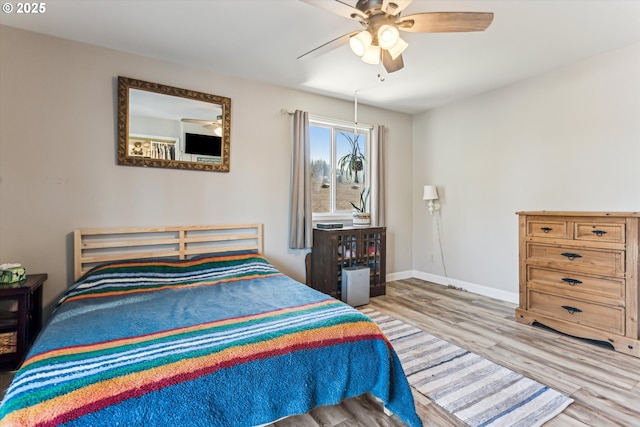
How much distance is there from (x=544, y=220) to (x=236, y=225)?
320cm

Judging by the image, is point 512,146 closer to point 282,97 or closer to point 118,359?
point 282,97

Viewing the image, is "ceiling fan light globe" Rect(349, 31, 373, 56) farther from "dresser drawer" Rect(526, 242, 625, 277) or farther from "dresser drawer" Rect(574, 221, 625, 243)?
"dresser drawer" Rect(526, 242, 625, 277)

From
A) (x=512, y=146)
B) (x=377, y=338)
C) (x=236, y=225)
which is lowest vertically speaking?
(x=377, y=338)

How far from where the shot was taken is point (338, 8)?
1.75m

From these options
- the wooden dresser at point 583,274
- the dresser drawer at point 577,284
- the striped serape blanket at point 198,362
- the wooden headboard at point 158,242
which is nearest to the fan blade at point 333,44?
the striped serape blanket at point 198,362

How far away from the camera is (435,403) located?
187 cm

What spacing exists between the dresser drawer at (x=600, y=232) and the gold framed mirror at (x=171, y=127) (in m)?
3.52

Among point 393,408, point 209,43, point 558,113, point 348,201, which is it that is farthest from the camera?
point 348,201

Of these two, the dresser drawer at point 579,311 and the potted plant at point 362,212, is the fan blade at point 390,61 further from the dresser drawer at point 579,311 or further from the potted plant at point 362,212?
the dresser drawer at point 579,311

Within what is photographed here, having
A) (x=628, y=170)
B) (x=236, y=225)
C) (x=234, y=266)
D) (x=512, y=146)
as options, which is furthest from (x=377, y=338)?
(x=512, y=146)

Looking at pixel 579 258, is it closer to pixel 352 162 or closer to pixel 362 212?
pixel 362 212

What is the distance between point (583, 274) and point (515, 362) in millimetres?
1114

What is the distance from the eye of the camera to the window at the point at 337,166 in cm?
429

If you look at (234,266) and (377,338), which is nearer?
(377,338)
